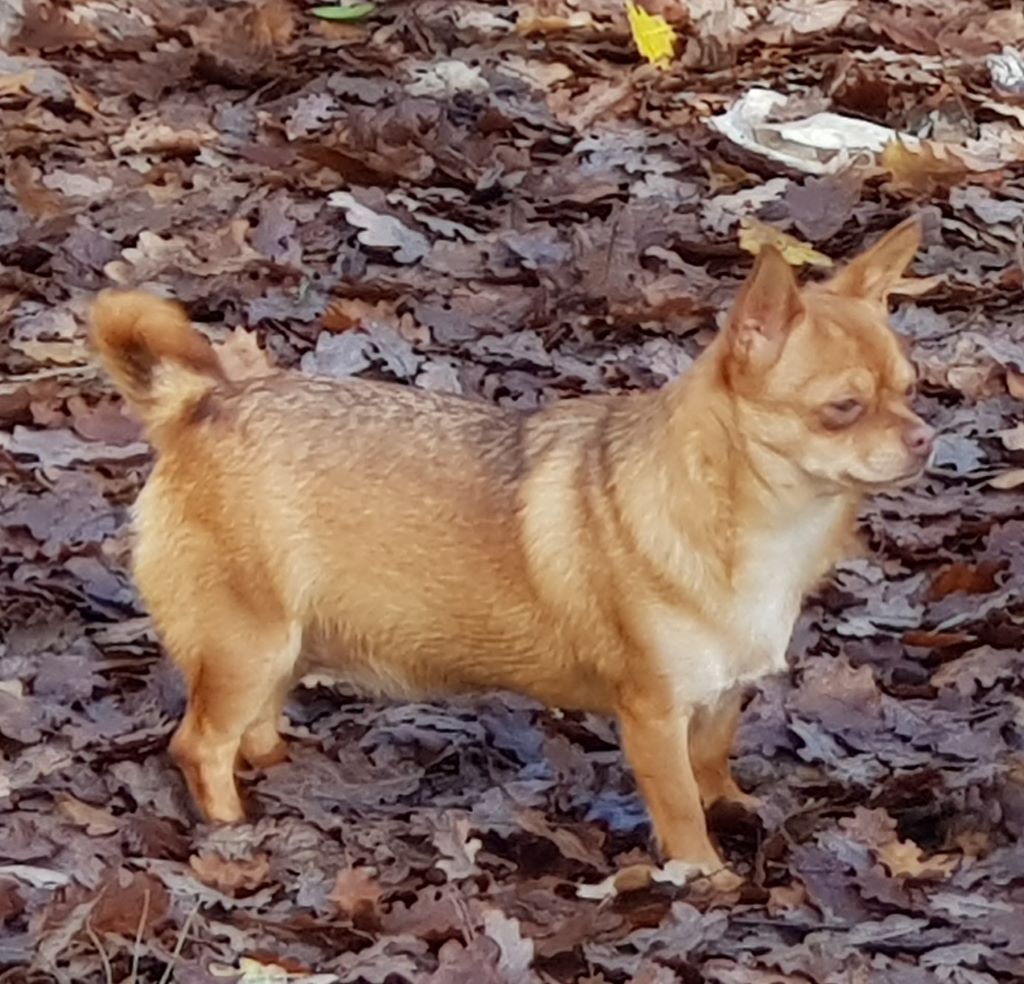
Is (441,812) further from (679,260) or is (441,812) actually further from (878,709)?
(679,260)

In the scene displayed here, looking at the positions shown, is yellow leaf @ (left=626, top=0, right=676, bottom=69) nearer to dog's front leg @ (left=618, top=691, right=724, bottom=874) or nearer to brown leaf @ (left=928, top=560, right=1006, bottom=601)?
brown leaf @ (left=928, top=560, right=1006, bottom=601)

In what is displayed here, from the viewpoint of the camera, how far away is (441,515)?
4.71 metres

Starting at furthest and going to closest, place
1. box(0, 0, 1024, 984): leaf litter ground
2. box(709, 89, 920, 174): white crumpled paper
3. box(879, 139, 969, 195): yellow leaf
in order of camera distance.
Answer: box(709, 89, 920, 174): white crumpled paper
box(879, 139, 969, 195): yellow leaf
box(0, 0, 1024, 984): leaf litter ground

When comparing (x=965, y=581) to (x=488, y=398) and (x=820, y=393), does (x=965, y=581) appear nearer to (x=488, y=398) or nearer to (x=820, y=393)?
(x=820, y=393)

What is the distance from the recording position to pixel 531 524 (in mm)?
4633

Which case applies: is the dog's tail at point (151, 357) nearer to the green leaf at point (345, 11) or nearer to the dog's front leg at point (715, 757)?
the dog's front leg at point (715, 757)

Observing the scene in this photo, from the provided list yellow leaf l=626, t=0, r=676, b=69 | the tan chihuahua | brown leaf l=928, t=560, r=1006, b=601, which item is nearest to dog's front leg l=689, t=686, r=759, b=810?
the tan chihuahua

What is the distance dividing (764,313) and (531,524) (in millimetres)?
705

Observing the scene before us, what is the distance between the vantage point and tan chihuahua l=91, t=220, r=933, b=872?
4348 millimetres

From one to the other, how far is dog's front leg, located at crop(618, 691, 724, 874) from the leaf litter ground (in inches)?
5.7

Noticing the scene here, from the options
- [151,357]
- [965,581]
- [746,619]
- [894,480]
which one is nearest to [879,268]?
[894,480]

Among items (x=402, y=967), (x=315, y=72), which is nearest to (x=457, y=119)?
(x=315, y=72)

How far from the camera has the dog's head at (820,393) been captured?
428cm

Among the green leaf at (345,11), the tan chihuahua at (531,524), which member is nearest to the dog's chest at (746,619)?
the tan chihuahua at (531,524)
